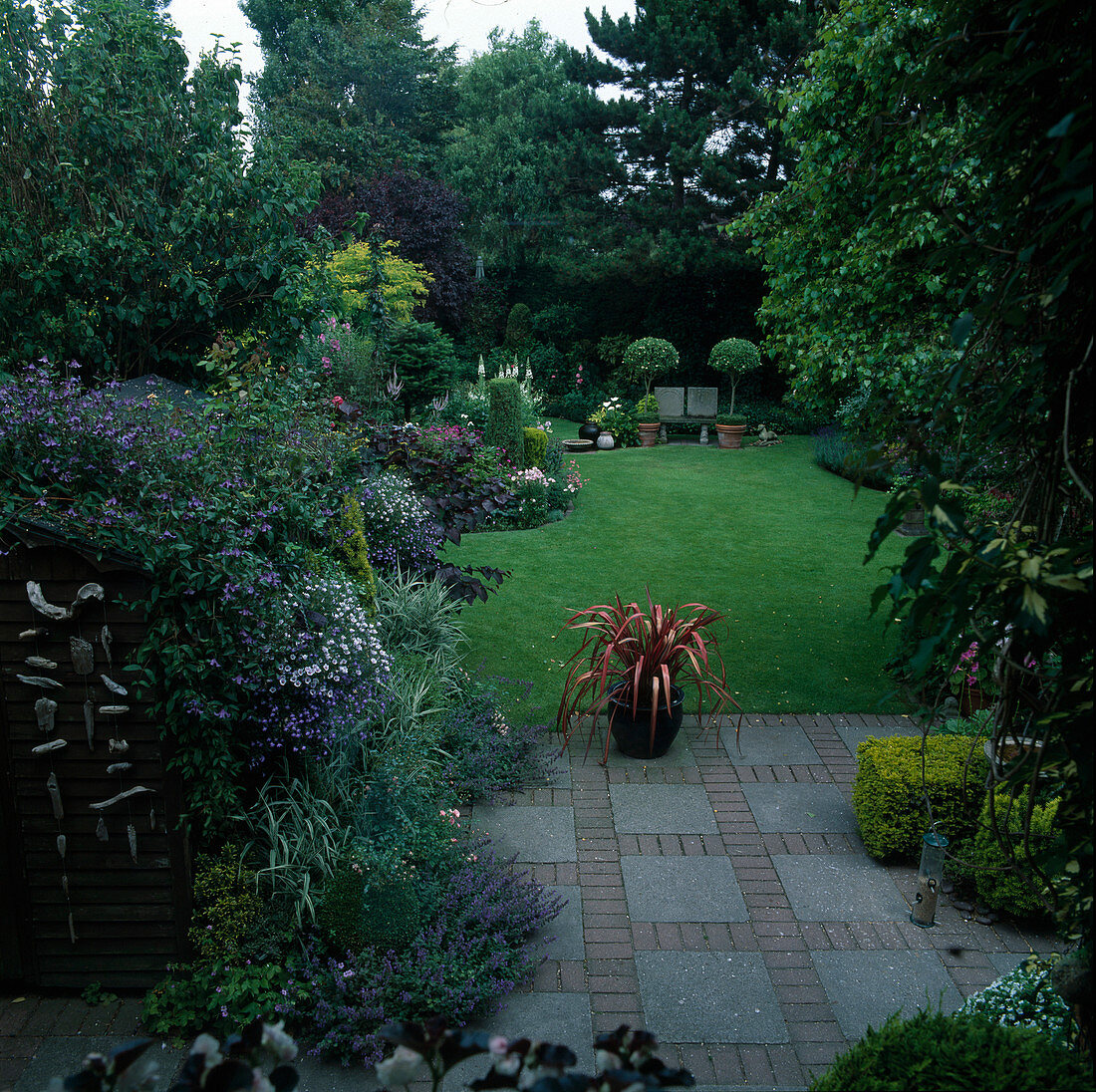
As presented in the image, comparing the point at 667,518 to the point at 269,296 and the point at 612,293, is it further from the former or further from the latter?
the point at 612,293

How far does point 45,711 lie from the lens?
318 cm

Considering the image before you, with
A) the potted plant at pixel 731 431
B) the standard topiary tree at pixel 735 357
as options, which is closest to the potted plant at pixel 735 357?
the standard topiary tree at pixel 735 357

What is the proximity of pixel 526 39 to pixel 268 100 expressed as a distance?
15479mm

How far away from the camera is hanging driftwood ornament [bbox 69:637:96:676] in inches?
A: 124

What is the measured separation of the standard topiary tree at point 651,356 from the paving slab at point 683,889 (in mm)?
15271

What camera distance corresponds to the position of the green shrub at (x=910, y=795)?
13.4ft

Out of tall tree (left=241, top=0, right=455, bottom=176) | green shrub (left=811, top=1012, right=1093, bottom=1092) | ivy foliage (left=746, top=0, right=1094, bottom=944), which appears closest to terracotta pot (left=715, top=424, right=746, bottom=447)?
tall tree (left=241, top=0, right=455, bottom=176)

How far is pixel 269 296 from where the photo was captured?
5.75 meters

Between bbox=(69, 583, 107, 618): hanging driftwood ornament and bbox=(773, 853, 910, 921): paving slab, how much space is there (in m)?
3.20

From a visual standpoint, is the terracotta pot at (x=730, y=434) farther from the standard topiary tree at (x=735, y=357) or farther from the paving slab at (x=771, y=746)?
the paving slab at (x=771, y=746)

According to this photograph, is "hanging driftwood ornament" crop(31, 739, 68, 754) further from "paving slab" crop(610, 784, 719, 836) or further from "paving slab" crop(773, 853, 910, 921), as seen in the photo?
"paving slab" crop(773, 853, 910, 921)

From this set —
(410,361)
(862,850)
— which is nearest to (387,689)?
(862,850)

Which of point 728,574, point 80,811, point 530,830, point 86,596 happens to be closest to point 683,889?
point 530,830

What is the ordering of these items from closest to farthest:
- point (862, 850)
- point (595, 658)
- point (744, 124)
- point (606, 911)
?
point (606, 911), point (862, 850), point (595, 658), point (744, 124)
